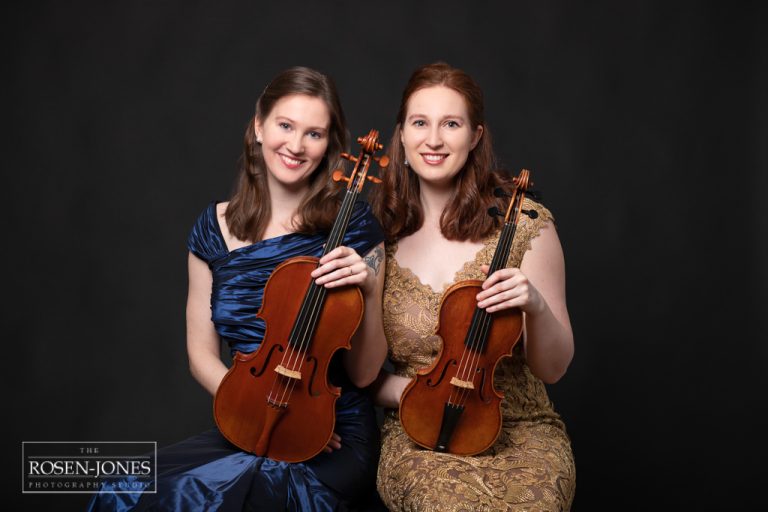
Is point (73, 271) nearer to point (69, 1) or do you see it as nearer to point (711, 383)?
point (69, 1)

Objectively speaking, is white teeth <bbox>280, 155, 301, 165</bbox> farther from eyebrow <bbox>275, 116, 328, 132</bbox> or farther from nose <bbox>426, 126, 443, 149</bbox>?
nose <bbox>426, 126, 443, 149</bbox>

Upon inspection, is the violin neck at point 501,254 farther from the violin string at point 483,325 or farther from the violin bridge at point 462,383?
the violin bridge at point 462,383

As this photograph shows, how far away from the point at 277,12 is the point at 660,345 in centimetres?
213

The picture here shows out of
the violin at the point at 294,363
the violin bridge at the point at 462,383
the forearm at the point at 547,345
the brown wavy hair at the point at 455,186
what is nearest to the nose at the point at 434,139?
the brown wavy hair at the point at 455,186

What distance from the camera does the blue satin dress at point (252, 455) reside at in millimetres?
2182

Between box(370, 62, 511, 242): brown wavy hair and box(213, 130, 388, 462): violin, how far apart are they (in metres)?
0.53

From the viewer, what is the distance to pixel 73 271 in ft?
12.3

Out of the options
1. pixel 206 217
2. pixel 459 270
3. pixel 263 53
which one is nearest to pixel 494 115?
pixel 263 53

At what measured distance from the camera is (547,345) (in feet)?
8.00

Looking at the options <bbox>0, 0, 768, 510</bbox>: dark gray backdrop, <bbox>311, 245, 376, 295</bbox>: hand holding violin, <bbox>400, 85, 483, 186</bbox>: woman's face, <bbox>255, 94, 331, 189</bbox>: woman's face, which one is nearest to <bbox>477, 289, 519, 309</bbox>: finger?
<bbox>311, 245, 376, 295</bbox>: hand holding violin

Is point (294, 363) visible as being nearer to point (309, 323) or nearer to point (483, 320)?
point (309, 323)

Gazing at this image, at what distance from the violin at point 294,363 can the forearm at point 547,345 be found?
0.48m

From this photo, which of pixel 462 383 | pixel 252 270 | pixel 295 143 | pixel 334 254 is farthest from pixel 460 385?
pixel 295 143

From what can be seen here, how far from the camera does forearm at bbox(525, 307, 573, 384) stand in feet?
7.77
